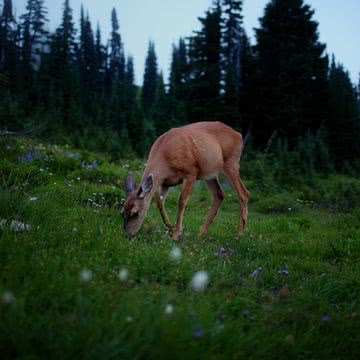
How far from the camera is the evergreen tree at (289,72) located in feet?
90.1

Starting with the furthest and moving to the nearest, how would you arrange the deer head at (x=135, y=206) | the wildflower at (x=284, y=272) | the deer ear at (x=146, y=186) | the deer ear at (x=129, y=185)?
the deer ear at (x=129, y=185) < the deer ear at (x=146, y=186) < the deer head at (x=135, y=206) < the wildflower at (x=284, y=272)

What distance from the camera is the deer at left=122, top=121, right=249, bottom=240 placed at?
5750mm

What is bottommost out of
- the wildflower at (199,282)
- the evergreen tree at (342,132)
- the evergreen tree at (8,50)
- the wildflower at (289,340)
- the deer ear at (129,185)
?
the wildflower at (289,340)

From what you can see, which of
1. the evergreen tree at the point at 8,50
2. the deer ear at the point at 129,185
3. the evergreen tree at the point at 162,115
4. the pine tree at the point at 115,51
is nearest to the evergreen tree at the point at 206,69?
the evergreen tree at the point at 162,115

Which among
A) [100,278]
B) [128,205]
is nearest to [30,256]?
[100,278]

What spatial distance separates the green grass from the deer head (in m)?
0.17

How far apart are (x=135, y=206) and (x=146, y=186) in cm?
35

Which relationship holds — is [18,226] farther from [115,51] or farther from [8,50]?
[115,51]

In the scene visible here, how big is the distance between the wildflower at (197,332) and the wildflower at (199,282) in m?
0.92

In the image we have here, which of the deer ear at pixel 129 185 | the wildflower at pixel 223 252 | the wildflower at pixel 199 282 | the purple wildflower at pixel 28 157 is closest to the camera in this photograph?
the wildflower at pixel 199 282

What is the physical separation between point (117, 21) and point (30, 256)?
2937 inches

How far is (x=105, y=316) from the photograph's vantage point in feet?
7.74

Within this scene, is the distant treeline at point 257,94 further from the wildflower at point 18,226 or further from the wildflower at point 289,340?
the wildflower at point 289,340

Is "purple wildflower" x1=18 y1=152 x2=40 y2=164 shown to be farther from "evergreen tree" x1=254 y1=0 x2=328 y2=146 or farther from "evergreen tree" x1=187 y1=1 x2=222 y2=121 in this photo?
"evergreen tree" x1=254 y1=0 x2=328 y2=146
